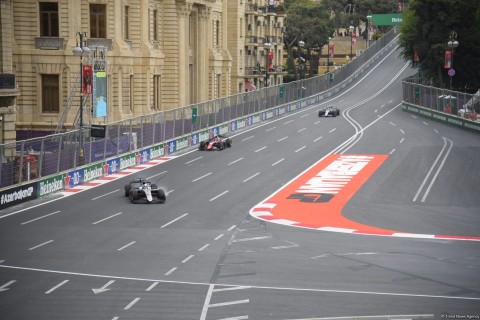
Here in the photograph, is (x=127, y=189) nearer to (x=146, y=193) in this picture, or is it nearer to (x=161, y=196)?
(x=146, y=193)

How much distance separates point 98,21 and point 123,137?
22802mm

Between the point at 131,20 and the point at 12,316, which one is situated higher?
the point at 131,20

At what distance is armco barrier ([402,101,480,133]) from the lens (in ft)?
259

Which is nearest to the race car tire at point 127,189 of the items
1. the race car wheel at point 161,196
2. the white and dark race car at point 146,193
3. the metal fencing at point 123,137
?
the white and dark race car at point 146,193

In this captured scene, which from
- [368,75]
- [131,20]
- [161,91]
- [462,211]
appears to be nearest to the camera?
[462,211]

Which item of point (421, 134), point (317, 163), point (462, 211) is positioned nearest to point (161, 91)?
point (421, 134)

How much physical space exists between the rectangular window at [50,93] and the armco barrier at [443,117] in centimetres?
3294

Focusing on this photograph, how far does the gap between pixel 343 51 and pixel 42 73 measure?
115 metres

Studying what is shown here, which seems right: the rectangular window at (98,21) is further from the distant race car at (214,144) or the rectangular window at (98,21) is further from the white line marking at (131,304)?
the white line marking at (131,304)

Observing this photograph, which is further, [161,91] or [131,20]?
[161,91]

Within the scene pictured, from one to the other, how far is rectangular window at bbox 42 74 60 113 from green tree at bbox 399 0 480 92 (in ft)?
142

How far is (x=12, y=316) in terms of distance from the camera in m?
25.9

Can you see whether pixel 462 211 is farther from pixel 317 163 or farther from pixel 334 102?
pixel 334 102

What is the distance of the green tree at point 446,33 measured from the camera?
104 m
